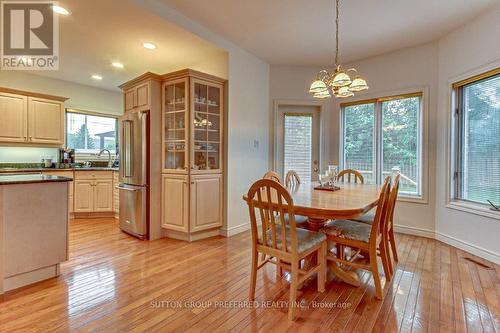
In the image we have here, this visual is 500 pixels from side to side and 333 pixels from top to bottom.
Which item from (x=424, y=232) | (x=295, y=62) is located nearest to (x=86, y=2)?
(x=295, y=62)

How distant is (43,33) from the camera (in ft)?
10.1

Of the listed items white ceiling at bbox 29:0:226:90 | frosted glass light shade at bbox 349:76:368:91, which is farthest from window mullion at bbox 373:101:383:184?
white ceiling at bbox 29:0:226:90

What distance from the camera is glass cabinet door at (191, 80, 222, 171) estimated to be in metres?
3.48

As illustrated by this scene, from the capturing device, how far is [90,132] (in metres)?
5.35

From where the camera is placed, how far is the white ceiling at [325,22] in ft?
8.89

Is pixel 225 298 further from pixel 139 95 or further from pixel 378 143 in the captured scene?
pixel 378 143

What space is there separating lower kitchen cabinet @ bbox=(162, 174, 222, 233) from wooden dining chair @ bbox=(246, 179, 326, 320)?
1546 millimetres

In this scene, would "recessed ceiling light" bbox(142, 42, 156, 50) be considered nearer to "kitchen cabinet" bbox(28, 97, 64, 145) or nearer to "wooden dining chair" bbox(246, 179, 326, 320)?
"kitchen cabinet" bbox(28, 97, 64, 145)

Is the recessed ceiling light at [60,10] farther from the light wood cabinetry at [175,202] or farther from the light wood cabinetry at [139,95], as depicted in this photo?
the light wood cabinetry at [175,202]

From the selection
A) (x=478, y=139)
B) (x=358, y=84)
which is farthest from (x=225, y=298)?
(x=478, y=139)

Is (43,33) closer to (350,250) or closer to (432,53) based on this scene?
(350,250)

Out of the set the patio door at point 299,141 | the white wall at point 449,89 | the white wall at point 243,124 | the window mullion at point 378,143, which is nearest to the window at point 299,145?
the patio door at point 299,141

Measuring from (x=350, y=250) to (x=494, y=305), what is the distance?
1352 millimetres

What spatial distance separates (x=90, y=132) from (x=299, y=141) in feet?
14.5
